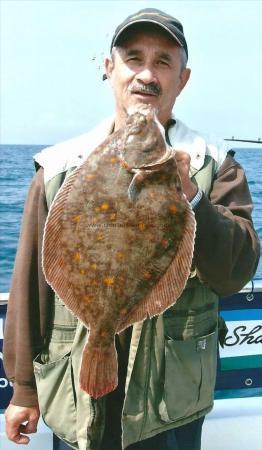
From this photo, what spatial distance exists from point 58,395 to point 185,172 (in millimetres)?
1192

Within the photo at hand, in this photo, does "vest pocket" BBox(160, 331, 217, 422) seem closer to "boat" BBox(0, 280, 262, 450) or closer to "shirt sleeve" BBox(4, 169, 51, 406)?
"shirt sleeve" BBox(4, 169, 51, 406)

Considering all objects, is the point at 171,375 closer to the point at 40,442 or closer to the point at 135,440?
the point at 135,440

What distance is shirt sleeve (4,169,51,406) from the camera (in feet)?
8.83

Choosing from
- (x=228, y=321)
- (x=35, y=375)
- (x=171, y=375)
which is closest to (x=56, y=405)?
(x=35, y=375)

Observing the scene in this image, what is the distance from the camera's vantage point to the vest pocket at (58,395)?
2584mm

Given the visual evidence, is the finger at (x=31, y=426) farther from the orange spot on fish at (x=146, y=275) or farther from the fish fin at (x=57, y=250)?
the orange spot on fish at (x=146, y=275)

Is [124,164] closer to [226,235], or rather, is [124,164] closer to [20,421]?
[226,235]

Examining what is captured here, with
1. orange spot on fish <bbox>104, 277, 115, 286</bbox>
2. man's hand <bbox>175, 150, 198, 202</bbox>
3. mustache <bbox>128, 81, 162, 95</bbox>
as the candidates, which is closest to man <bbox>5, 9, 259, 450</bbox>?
mustache <bbox>128, 81, 162, 95</bbox>

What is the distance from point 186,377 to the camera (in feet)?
8.39

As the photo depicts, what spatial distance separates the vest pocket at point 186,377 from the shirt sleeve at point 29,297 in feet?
2.03

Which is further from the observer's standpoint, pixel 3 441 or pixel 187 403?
pixel 3 441

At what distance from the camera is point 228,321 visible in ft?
13.6

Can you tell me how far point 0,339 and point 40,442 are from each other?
2.30 feet

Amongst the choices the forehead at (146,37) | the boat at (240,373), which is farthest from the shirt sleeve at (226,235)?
the boat at (240,373)
